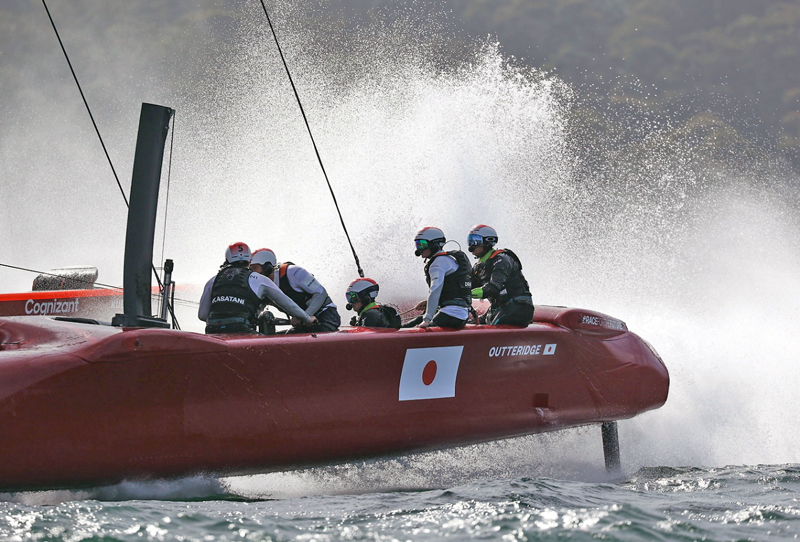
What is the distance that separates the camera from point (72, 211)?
25.4 m

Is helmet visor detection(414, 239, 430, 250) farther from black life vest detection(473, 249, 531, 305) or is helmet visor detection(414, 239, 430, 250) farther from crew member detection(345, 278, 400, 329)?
black life vest detection(473, 249, 531, 305)

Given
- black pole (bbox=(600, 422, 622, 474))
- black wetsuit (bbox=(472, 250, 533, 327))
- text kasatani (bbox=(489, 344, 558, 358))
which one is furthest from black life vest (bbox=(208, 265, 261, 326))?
black pole (bbox=(600, 422, 622, 474))

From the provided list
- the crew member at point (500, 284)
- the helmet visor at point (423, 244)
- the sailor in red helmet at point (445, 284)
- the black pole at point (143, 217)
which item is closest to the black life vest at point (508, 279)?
the crew member at point (500, 284)

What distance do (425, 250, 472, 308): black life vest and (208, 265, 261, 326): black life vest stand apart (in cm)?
142

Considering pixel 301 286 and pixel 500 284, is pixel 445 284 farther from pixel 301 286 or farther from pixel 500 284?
pixel 301 286

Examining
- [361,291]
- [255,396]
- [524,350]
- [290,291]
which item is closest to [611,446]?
[524,350]

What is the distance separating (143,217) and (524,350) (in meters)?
2.82

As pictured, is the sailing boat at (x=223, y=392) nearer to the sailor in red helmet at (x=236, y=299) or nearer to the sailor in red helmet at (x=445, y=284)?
the sailor in red helmet at (x=445, y=284)

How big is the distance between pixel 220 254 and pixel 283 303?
1547 cm

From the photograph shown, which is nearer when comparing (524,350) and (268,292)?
(268,292)

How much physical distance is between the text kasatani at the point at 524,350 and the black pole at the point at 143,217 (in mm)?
2287

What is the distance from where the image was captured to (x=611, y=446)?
657 centimetres

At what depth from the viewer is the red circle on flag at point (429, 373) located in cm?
532

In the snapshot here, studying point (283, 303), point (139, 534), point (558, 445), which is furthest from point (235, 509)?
point (558, 445)
